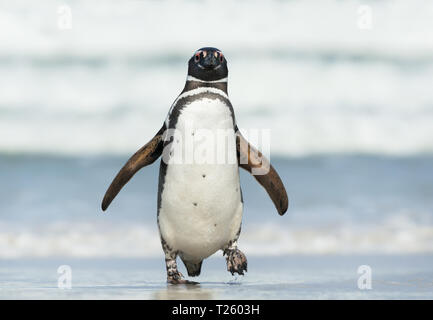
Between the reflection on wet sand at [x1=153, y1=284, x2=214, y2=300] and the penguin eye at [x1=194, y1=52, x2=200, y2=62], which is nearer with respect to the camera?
the reflection on wet sand at [x1=153, y1=284, x2=214, y2=300]

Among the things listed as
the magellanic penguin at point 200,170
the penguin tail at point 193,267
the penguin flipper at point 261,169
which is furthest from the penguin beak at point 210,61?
the penguin tail at point 193,267

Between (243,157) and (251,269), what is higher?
→ (243,157)

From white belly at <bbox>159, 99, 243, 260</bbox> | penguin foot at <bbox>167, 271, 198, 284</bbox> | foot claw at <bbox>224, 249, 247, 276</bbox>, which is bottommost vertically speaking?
penguin foot at <bbox>167, 271, 198, 284</bbox>

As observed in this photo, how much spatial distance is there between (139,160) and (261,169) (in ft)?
3.34

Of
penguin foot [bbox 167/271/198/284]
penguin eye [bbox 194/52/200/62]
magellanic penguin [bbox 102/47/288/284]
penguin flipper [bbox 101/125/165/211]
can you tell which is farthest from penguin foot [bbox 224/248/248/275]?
penguin eye [bbox 194/52/200/62]

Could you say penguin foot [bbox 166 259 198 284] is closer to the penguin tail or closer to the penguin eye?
the penguin tail

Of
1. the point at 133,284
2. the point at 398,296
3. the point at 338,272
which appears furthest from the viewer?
the point at 338,272

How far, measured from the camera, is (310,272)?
7.29 meters

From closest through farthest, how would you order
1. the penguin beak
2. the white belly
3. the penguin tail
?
1. the white belly
2. the penguin beak
3. the penguin tail

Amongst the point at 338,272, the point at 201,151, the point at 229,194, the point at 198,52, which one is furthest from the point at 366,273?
the point at 198,52

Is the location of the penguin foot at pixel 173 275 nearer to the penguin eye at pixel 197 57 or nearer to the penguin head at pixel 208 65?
the penguin head at pixel 208 65

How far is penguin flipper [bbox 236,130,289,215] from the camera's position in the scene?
6.46 meters

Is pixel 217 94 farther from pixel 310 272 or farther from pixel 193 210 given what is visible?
pixel 310 272

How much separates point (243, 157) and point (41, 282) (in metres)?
1.93
